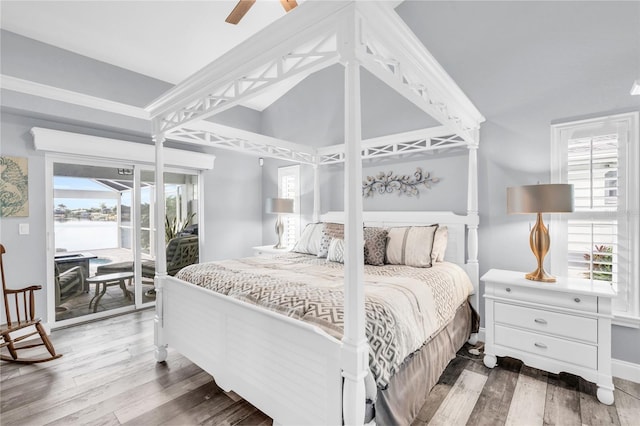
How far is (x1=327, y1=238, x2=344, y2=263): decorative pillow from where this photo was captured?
3028 millimetres

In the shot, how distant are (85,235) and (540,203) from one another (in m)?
4.79

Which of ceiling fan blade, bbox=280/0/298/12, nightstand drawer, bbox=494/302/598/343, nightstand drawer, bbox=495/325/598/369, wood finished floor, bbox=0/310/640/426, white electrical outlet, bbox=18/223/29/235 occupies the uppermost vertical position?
ceiling fan blade, bbox=280/0/298/12

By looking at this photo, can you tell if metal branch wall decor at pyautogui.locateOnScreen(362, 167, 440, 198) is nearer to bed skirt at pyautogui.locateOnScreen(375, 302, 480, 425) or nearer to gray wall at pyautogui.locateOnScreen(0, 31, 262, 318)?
bed skirt at pyautogui.locateOnScreen(375, 302, 480, 425)

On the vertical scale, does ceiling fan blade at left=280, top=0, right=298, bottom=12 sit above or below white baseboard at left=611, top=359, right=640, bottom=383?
above

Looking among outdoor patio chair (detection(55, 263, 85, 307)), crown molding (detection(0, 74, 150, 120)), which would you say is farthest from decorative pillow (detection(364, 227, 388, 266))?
outdoor patio chair (detection(55, 263, 85, 307))

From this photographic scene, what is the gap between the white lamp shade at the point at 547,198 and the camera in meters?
2.27

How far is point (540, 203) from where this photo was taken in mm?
2299

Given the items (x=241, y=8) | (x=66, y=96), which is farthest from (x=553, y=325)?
(x=66, y=96)

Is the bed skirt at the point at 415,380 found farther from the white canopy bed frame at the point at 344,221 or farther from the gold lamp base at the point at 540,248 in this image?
the gold lamp base at the point at 540,248

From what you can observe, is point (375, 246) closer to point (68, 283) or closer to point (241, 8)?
point (241, 8)

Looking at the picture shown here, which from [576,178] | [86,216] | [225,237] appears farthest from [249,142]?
[576,178]

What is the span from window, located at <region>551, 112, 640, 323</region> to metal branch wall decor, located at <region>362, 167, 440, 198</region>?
3.90 ft

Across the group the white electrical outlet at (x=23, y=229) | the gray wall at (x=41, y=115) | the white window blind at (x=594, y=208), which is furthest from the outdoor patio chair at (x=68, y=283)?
the white window blind at (x=594, y=208)

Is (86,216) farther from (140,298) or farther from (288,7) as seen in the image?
(288,7)
